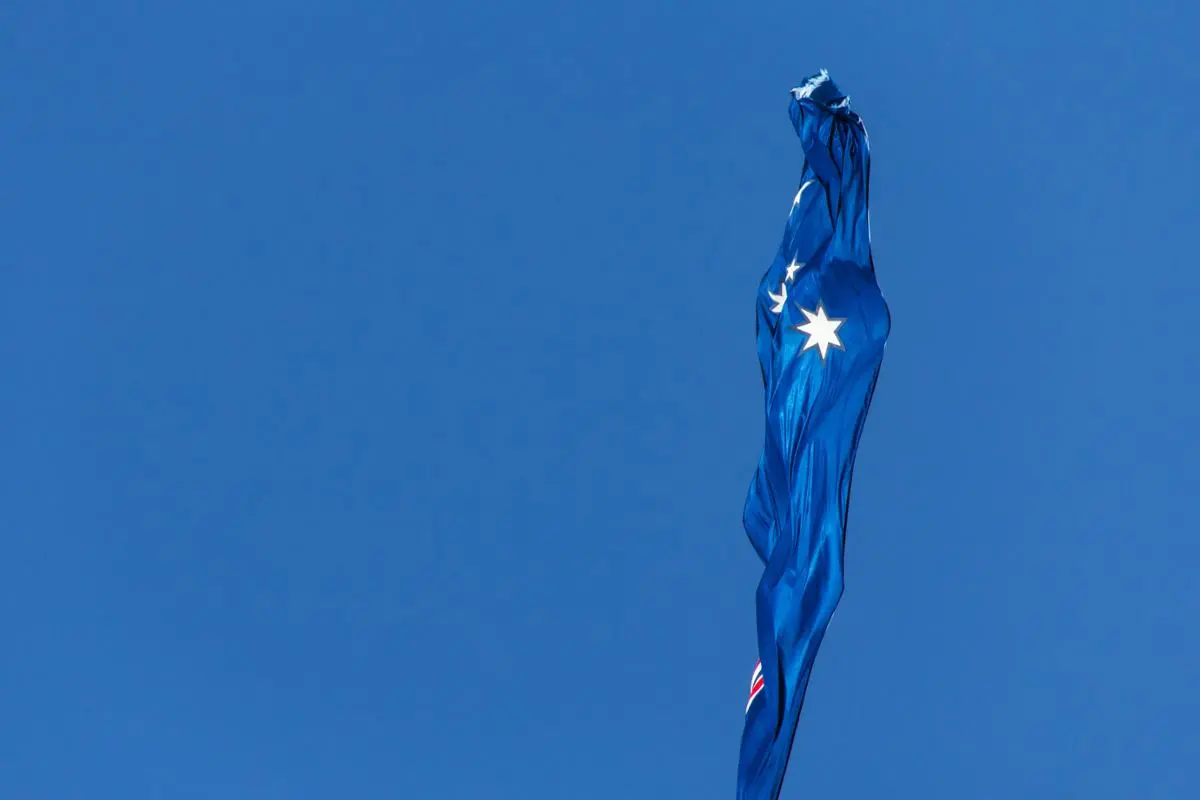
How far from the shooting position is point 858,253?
31.9 meters

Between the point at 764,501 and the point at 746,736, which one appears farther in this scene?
the point at 764,501

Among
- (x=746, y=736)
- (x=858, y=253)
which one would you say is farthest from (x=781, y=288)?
(x=746, y=736)

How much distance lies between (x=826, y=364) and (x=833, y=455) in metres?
1.45

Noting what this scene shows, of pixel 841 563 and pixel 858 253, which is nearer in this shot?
pixel 841 563

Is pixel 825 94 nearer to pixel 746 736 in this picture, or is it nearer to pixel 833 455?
pixel 833 455

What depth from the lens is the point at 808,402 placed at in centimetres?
3136

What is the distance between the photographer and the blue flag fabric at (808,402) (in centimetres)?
2978

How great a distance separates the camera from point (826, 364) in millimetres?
31359

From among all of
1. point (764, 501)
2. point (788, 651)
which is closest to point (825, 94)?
point (764, 501)

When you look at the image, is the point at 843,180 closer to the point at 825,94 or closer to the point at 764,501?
the point at 825,94

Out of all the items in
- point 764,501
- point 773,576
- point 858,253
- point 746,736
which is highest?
point 858,253

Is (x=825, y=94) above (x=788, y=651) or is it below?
above

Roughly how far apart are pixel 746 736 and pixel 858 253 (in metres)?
7.36

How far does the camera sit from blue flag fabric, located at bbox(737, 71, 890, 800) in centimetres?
2978
